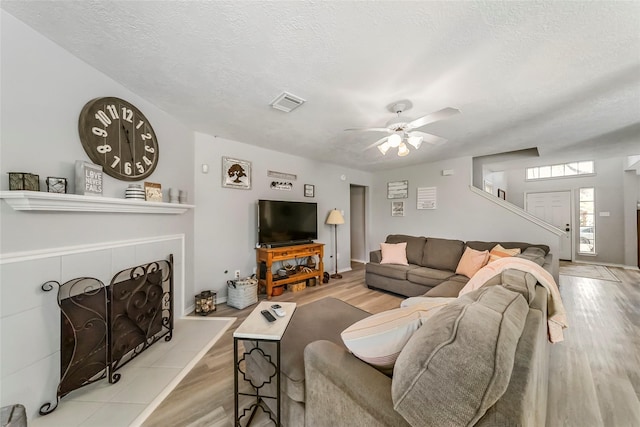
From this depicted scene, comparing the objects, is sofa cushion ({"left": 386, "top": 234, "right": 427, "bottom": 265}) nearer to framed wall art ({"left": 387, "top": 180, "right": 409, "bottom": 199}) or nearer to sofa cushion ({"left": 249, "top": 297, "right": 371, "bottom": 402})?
framed wall art ({"left": 387, "top": 180, "right": 409, "bottom": 199})

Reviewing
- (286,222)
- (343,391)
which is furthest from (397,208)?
(343,391)

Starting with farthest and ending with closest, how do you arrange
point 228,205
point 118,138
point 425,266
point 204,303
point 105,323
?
point 425,266 < point 228,205 < point 204,303 < point 118,138 < point 105,323

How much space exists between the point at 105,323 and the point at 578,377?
363 cm

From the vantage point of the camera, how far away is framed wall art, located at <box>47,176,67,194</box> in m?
1.43

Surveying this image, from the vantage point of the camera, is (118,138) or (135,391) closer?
(135,391)

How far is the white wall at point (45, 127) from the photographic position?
1.31 meters

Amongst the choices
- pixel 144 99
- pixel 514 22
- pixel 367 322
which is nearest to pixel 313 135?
pixel 144 99

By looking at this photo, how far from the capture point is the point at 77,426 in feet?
4.37

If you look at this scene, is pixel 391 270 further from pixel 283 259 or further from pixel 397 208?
pixel 397 208

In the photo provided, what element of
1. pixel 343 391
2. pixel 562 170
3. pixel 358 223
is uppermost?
pixel 562 170

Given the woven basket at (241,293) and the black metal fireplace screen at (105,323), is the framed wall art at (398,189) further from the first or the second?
the black metal fireplace screen at (105,323)

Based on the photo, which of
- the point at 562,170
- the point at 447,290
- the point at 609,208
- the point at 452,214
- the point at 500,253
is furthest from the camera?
the point at 562,170

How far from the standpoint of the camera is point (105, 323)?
66.9 inches

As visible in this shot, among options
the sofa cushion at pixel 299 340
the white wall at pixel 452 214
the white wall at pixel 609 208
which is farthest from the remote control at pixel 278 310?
the white wall at pixel 609 208
